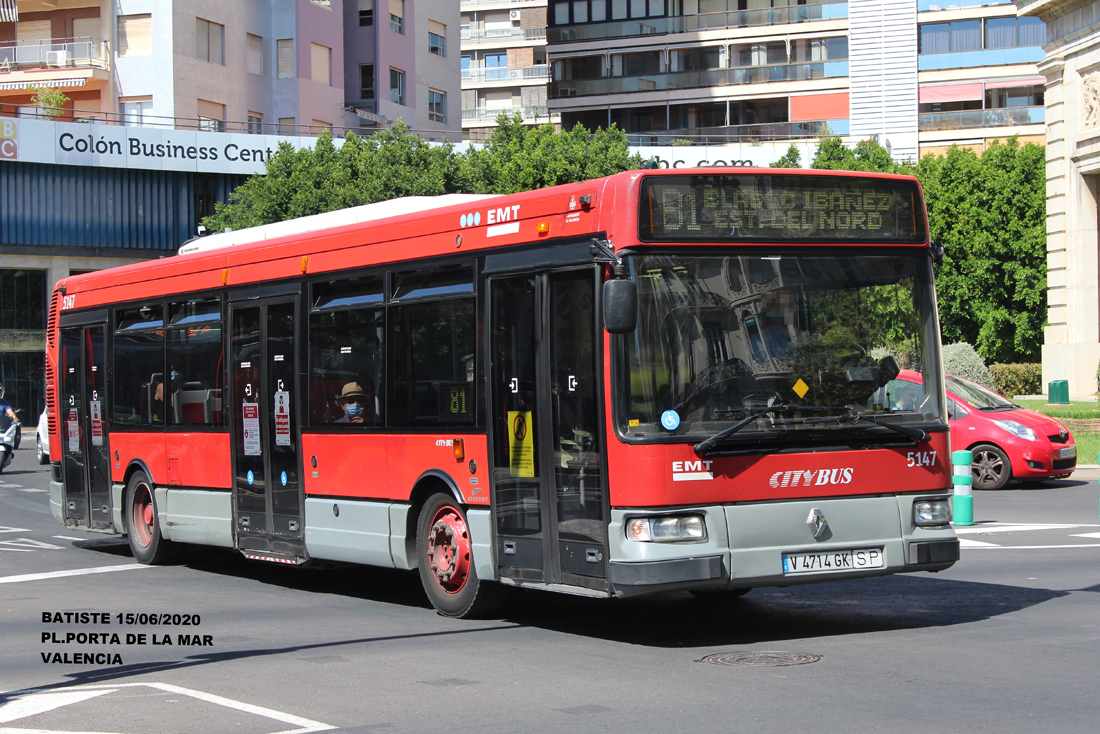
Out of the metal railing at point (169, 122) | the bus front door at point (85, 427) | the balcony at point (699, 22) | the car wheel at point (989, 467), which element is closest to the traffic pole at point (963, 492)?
the car wheel at point (989, 467)

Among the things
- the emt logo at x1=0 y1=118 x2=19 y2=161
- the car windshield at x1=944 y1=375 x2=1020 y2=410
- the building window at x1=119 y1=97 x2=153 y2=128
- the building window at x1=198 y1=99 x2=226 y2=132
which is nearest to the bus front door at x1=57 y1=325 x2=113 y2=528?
the car windshield at x1=944 y1=375 x2=1020 y2=410

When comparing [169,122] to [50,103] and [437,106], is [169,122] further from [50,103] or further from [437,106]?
[437,106]

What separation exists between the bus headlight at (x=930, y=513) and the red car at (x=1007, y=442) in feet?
35.7

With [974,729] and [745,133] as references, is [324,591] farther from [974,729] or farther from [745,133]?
[745,133]

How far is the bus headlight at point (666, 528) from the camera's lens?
8078mm

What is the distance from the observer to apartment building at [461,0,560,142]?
9369cm

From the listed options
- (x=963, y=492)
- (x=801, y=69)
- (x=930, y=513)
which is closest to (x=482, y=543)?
(x=930, y=513)

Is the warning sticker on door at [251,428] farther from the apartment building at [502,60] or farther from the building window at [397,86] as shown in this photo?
the apartment building at [502,60]

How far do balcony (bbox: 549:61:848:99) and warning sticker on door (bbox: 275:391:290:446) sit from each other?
195ft

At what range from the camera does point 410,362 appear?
10.3 meters

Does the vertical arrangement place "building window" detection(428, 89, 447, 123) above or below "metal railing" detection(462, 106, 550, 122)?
below

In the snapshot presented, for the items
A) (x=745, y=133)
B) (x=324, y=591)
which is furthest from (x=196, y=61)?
(x=324, y=591)

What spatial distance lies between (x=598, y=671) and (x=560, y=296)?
243 centimetres

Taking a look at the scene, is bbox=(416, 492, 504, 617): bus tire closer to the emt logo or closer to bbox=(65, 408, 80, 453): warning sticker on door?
bbox=(65, 408, 80, 453): warning sticker on door
